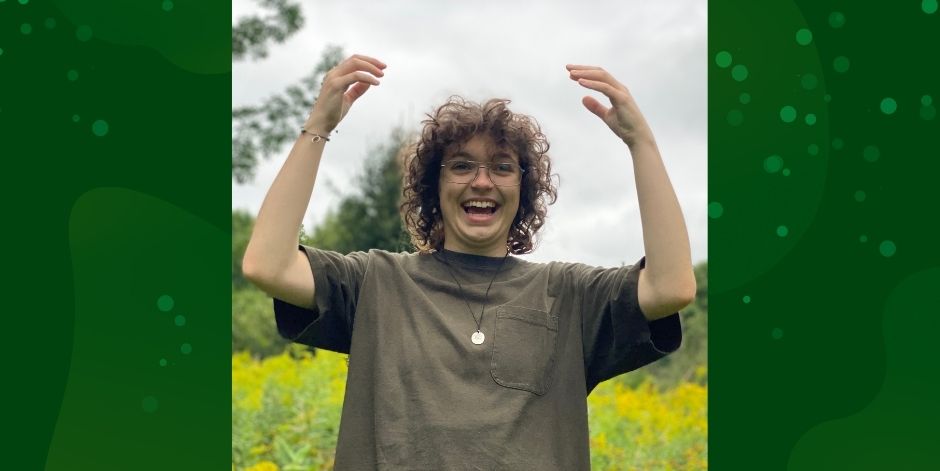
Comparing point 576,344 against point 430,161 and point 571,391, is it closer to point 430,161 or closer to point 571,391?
point 571,391

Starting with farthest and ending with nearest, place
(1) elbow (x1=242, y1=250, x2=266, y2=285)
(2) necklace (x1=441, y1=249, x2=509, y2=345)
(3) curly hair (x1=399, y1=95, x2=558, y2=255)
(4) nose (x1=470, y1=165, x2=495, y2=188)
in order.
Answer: (3) curly hair (x1=399, y1=95, x2=558, y2=255) → (4) nose (x1=470, y1=165, x2=495, y2=188) → (2) necklace (x1=441, y1=249, x2=509, y2=345) → (1) elbow (x1=242, y1=250, x2=266, y2=285)

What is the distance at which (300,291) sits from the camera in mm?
2248

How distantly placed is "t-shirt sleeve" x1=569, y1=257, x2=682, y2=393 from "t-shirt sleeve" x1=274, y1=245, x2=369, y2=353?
53cm

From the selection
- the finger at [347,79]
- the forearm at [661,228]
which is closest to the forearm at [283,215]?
the finger at [347,79]

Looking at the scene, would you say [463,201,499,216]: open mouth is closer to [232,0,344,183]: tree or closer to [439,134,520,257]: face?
[439,134,520,257]: face

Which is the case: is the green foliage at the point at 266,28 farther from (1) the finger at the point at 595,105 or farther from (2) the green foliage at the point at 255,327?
(1) the finger at the point at 595,105

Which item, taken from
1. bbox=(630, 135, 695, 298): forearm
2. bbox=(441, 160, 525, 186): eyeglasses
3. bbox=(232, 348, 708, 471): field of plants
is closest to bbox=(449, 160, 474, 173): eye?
bbox=(441, 160, 525, 186): eyeglasses

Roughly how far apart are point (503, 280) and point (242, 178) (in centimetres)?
722

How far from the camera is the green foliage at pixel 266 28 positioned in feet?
29.4

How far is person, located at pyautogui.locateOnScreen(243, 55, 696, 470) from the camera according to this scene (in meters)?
2.21

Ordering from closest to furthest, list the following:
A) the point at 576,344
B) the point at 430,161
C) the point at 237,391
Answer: the point at 576,344
the point at 430,161
the point at 237,391

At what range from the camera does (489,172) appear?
2.45 metres

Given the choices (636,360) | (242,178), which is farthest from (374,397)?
(242,178)

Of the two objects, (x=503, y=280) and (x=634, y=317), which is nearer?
(x=634, y=317)
